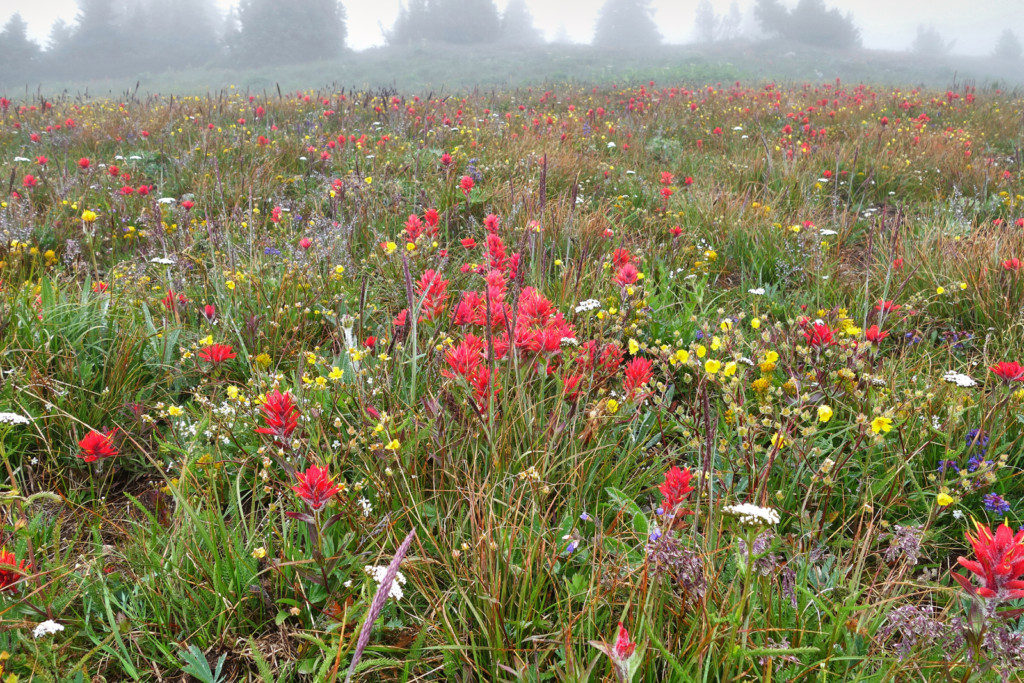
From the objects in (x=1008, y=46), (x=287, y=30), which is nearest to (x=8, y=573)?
(x=287, y=30)

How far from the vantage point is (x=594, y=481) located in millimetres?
1718

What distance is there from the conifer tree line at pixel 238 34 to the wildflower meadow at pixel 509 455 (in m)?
51.6

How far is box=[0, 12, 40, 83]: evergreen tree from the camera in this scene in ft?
142

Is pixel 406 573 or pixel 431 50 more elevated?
pixel 431 50

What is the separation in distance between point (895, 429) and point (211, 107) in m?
9.34

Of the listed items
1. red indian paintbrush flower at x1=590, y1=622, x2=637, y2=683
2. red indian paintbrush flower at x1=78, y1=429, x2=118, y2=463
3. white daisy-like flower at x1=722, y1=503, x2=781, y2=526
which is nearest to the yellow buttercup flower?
white daisy-like flower at x1=722, y1=503, x2=781, y2=526

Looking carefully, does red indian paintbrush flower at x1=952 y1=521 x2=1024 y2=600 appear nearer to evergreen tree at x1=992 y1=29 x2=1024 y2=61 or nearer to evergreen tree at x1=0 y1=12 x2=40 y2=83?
evergreen tree at x1=0 y1=12 x2=40 y2=83

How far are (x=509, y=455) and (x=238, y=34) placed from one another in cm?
5987

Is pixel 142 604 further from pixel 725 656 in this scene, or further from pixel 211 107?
pixel 211 107

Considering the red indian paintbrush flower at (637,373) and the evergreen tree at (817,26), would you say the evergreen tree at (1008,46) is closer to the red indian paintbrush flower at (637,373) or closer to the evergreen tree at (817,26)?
the evergreen tree at (817,26)

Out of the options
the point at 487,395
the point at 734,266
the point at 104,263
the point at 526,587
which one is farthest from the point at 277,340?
the point at 734,266

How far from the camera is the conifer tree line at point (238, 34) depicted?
155 ft

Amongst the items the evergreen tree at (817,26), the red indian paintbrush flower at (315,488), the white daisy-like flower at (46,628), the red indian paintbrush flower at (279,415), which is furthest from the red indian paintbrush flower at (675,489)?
the evergreen tree at (817,26)

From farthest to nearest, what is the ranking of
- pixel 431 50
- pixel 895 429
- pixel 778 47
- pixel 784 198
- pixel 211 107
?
1. pixel 778 47
2. pixel 431 50
3. pixel 211 107
4. pixel 784 198
5. pixel 895 429
